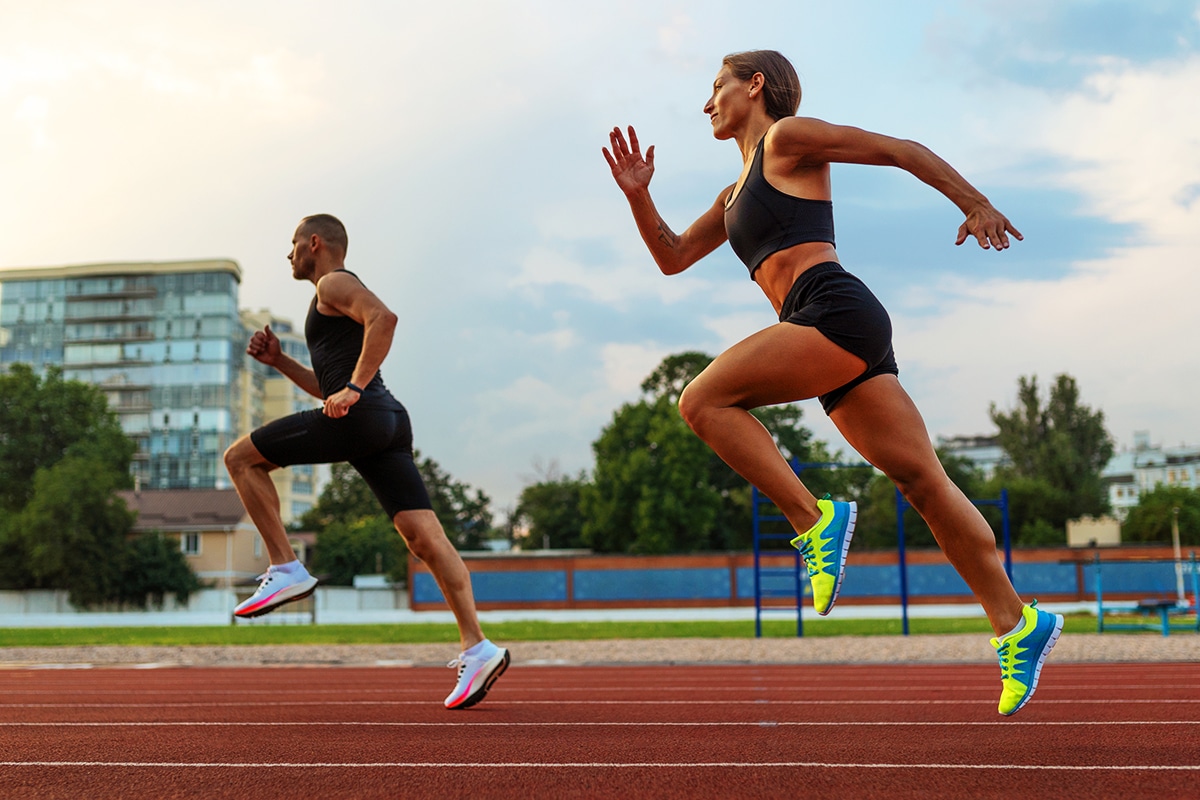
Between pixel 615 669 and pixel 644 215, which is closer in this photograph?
pixel 644 215

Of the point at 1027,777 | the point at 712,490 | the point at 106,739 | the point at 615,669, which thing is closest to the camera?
the point at 1027,777

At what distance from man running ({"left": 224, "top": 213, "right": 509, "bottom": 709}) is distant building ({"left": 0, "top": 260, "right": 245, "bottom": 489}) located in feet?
303

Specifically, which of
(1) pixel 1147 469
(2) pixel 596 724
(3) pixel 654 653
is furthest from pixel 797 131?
(1) pixel 1147 469

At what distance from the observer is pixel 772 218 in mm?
3715

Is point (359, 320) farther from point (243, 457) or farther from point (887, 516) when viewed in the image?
point (887, 516)

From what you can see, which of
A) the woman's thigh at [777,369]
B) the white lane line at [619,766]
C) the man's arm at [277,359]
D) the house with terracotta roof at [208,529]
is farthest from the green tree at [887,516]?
the woman's thigh at [777,369]

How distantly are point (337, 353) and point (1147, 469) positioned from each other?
144 m

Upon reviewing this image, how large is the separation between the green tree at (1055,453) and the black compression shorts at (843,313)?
6900 cm

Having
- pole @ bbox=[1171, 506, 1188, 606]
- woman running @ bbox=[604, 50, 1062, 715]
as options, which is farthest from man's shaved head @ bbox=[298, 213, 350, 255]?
pole @ bbox=[1171, 506, 1188, 606]

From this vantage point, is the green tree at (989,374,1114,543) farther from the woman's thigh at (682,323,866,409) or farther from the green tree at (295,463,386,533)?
the woman's thigh at (682,323,866,409)

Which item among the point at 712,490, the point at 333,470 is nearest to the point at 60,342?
the point at 333,470

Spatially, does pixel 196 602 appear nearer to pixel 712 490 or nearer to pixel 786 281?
pixel 712 490

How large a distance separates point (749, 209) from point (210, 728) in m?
3.35

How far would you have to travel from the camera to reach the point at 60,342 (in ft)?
321
